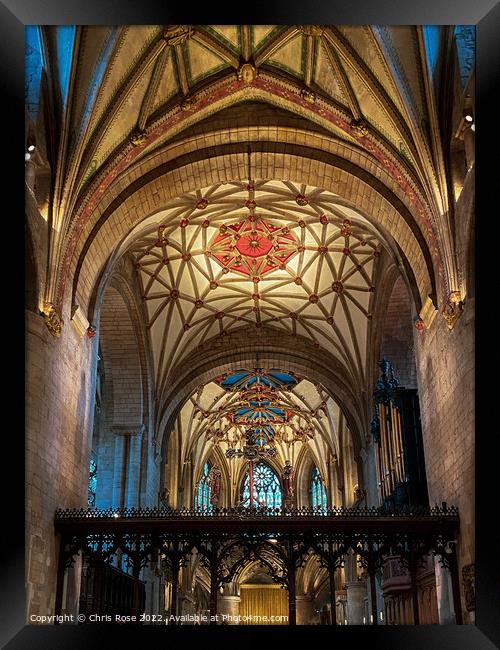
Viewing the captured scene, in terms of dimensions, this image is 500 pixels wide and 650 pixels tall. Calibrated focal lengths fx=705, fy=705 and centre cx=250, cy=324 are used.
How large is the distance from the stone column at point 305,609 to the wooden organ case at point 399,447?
18.7 meters

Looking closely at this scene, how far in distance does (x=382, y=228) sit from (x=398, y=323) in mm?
5121

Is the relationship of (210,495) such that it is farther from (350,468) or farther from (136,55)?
(136,55)

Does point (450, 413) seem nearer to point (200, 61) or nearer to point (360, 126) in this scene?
point (360, 126)

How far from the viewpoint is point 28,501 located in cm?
998

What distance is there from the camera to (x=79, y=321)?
1298 cm

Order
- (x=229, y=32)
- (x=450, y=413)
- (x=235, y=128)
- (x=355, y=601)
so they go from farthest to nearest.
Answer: (x=355, y=601), (x=235, y=128), (x=229, y=32), (x=450, y=413)

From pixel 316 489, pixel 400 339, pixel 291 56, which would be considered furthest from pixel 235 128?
pixel 316 489

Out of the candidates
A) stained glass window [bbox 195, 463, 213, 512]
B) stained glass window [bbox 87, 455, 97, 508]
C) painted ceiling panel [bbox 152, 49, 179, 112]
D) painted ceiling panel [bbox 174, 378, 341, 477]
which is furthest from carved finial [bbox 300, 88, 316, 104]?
stained glass window [bbox 195, 463, 213, 512]

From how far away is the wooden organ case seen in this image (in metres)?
14.4

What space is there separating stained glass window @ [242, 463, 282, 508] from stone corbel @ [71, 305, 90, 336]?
987 inches

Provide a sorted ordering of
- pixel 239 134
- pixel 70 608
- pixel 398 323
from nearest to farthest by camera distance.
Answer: pixel 70 608 < pixel 239 134 < pixel 398 323

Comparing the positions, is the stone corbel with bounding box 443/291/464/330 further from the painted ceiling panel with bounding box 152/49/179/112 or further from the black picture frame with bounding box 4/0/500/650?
the painted ceiling panel with bounding box 152/49/179/112

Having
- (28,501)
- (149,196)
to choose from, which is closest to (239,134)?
(149,196)
